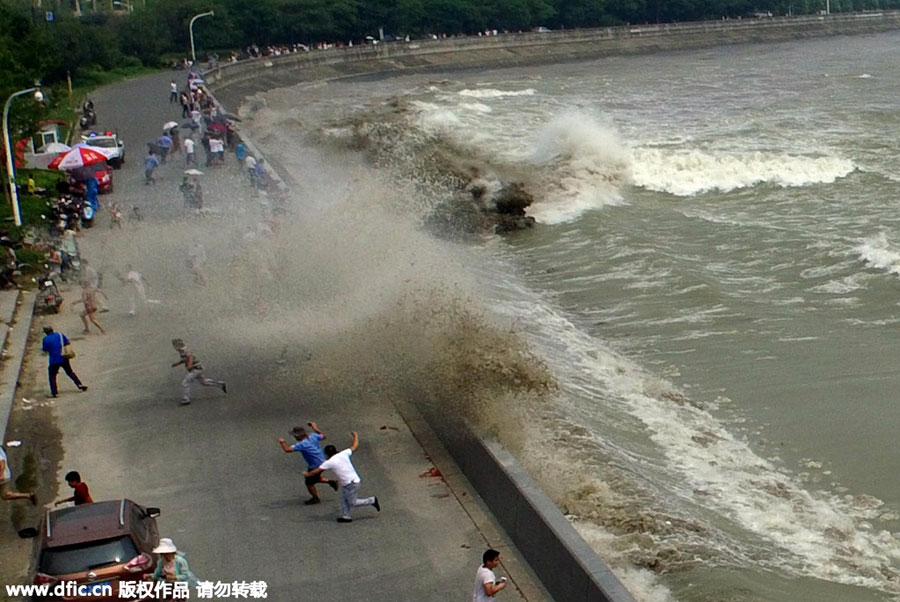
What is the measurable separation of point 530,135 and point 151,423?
37.7m

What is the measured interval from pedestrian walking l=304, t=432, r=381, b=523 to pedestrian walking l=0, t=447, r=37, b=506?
3.00 meters

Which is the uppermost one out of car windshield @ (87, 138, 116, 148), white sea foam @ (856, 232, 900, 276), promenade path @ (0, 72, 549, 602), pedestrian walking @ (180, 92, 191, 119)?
pedestrian walking @ (180, 92, 191, 119)

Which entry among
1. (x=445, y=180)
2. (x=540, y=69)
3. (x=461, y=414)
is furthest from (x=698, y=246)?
(x=540, y=69)

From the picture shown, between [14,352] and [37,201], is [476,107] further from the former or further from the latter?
[14,352]

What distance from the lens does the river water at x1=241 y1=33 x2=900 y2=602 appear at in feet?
41.6

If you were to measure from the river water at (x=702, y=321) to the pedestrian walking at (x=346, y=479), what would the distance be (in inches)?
83.9

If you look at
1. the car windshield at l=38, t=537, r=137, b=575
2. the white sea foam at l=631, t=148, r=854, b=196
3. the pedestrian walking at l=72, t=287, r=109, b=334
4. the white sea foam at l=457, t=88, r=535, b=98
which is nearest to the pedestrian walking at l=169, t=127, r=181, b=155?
the white sea foam at l=631, t=148, r=854, b=196

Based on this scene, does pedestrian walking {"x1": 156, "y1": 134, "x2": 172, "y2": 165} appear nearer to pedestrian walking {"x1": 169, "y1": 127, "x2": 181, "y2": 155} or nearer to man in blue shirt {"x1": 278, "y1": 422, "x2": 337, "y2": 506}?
pedestrian walking {"x1": 169, "y1": 127, "x2": 181, "y2": 155}

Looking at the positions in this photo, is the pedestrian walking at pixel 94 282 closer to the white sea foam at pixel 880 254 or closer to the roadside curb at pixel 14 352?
the roadside curb at pixel 14 352

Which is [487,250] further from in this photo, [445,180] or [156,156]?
[156,156]

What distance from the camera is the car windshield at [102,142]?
35656 millimetres

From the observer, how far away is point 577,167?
131 ft

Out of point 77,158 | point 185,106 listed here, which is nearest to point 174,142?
point 77,158

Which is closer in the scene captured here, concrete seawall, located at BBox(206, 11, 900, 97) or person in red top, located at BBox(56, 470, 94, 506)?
person in red top, located at BBox(56, 470, 94, 506)
